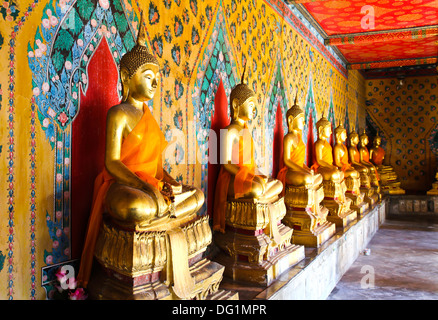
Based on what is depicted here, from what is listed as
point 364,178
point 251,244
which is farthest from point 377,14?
point 251,244

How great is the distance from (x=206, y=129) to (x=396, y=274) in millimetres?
2974

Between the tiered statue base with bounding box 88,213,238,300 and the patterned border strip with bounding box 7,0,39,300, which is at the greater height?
the patterned border strip with bounding box 7,0,39,300

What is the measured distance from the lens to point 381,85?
444 inches

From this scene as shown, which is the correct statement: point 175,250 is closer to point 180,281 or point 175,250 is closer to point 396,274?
point 180,281

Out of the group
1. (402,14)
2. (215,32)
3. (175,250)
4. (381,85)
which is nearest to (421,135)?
(381,85)

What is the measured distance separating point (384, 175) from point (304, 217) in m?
6.59

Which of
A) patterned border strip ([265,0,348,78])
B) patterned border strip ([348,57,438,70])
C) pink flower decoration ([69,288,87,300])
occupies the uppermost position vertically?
patterned border strip ([348,57,438,70])

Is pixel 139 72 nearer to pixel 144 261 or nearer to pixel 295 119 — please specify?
pixel 144 261

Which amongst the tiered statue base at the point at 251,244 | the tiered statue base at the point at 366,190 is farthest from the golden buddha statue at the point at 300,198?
the tiered statue base at the point at 366,190

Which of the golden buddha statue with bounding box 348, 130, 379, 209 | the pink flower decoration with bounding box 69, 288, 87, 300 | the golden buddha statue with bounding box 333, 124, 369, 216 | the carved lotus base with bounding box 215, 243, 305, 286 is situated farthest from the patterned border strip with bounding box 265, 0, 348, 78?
the pink flower decoration with bounding box 69, 288, 87, 300

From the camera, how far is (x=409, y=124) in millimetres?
10938

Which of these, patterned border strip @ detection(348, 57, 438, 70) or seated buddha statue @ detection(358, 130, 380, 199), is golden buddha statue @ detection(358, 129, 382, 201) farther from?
patterned border strip @ detection(348, 57, 438, 70)

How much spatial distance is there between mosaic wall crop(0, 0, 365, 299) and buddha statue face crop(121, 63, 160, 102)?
0.74 ft

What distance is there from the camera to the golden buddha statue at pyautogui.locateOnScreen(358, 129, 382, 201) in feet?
27.8
